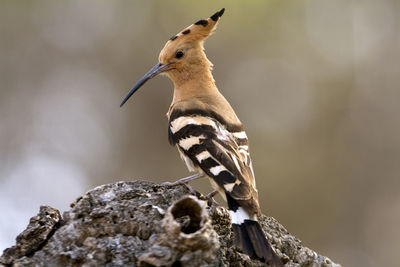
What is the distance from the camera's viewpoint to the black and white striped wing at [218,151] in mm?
2547

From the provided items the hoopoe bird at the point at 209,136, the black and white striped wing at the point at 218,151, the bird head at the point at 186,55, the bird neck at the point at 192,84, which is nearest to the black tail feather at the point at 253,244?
the hoopoe bird at the point at 209,136

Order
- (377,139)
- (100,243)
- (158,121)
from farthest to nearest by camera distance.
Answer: (377,139) < (158,121) < (100,243)

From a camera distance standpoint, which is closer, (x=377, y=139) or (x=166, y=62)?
(x=166, y=62)

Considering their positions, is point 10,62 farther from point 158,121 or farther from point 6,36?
point 158,121

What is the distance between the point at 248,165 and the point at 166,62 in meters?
1.02

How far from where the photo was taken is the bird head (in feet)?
11.6

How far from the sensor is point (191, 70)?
3.55m

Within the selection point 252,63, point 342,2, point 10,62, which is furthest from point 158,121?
point 342,2

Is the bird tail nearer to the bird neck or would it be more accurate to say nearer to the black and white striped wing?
the black and white striped wing

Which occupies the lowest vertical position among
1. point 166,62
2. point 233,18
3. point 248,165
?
point 248,165

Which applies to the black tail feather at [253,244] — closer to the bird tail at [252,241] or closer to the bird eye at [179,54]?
the bird tail at [252,241]

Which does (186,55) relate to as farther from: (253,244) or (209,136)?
(253,244)

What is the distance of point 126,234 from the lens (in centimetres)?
195

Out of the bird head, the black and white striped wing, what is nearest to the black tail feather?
the black and white striped wing
